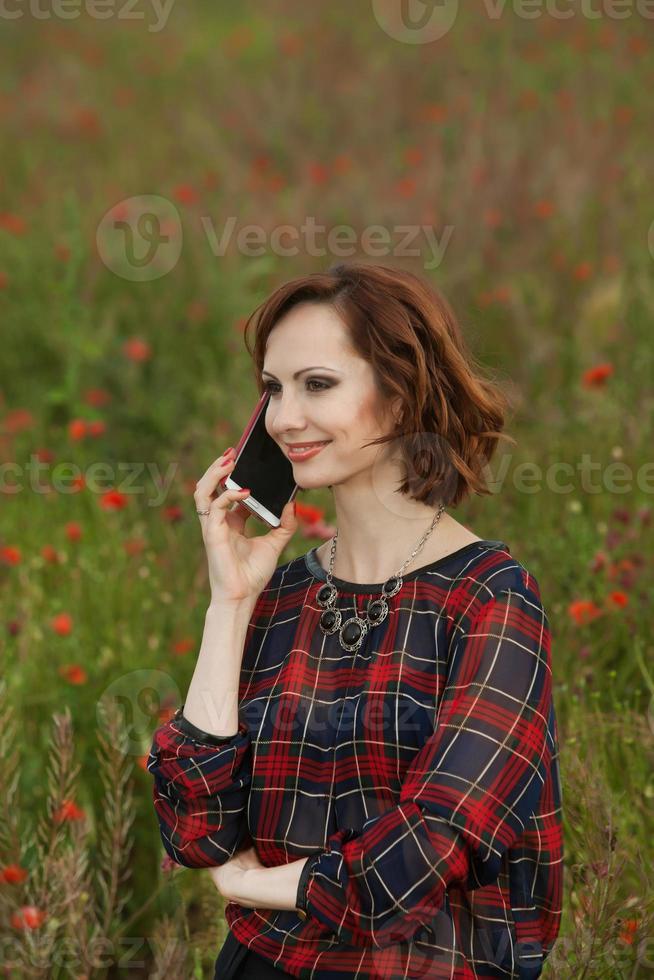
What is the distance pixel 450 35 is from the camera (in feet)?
27.7

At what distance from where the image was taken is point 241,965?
1.98m

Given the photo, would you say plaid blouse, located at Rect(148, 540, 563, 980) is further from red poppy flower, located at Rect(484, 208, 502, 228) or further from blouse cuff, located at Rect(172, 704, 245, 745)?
red poppy flower, located at Rect(484, 208, 502, 228)

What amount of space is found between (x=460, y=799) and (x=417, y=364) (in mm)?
718

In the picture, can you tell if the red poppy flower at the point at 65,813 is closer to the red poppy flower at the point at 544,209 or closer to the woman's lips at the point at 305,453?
the woman's lips at the point at 305,453

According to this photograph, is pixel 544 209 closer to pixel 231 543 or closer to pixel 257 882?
pixel 231 543

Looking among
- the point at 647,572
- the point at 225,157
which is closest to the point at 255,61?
the point at 225,157

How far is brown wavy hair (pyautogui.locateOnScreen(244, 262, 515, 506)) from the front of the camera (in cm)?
194

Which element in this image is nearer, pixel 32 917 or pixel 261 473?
pixel 261 473

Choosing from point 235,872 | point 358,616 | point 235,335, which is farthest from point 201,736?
point 235,335

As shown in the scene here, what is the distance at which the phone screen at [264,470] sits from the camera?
84.6 inches

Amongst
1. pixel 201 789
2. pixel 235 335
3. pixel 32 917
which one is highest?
pixel 235 335

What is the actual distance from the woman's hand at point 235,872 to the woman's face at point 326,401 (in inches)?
25.8

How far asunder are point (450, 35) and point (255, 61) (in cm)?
153

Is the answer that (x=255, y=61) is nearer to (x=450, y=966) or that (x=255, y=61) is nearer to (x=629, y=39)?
(x=629, y=39)
